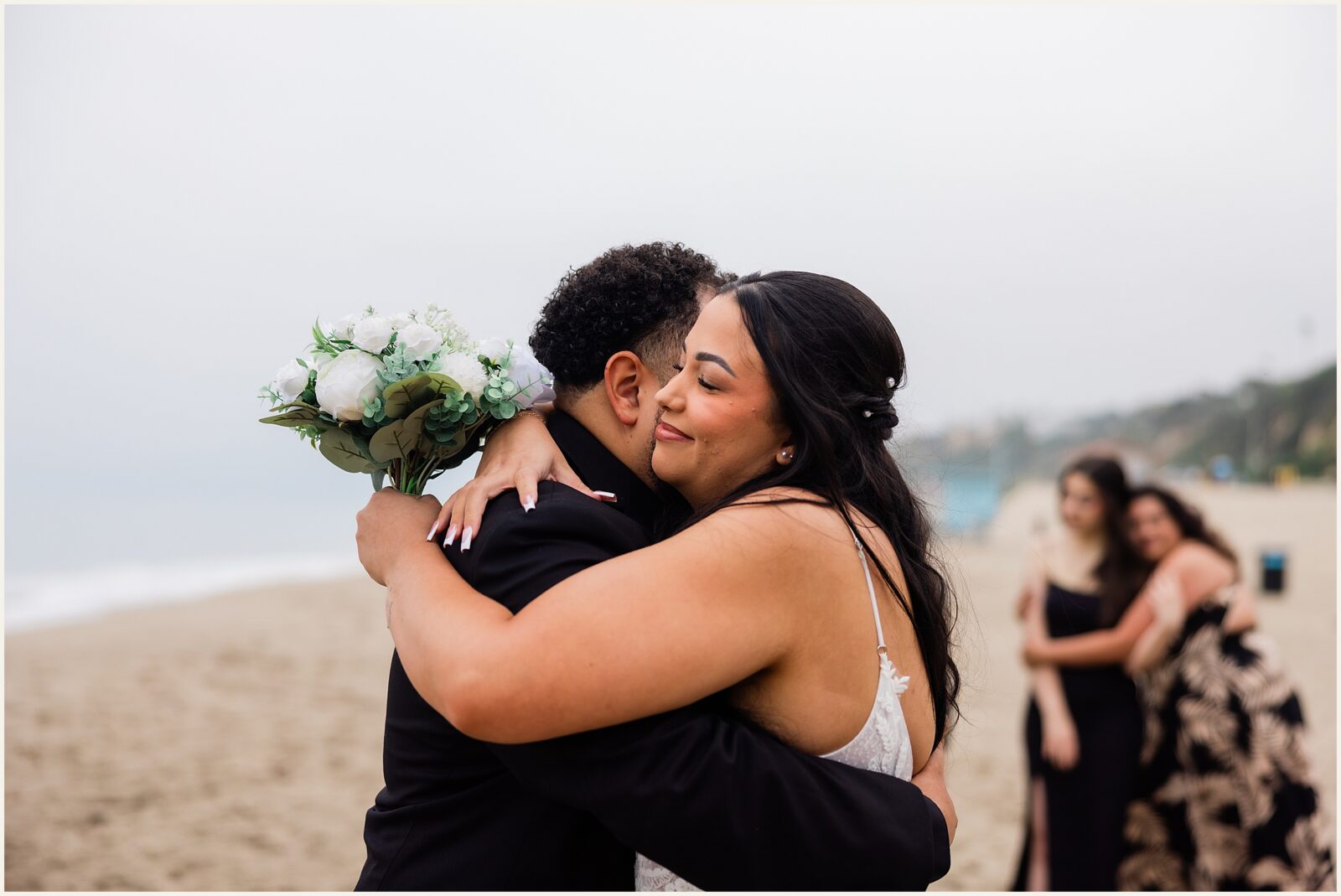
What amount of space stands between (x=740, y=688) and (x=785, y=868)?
1.10 feet

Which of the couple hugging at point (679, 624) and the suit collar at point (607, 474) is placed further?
the suit collar at point (607, 474)

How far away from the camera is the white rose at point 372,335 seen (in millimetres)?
2385

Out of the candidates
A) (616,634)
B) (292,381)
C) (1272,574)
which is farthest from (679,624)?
(1272,574)

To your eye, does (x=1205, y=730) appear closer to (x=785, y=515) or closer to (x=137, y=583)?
(x=785, y=515)

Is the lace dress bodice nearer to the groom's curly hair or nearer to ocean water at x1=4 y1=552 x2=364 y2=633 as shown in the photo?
the groom's curly hair

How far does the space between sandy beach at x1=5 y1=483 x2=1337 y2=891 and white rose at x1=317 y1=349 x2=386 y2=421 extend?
134 centimetres

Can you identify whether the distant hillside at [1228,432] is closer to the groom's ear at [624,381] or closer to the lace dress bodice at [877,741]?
the groom's ear at [624,381]

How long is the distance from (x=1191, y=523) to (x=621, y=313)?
6106mm

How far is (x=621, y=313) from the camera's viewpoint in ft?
8.91

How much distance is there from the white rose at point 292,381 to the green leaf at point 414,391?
20 cm

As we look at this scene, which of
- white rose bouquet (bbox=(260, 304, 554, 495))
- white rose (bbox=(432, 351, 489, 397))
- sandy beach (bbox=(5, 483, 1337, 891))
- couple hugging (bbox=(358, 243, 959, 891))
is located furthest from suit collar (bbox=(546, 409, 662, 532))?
sandy beach (bbox=(5, 483, 1337, 891))

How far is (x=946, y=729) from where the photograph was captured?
2.84 metres

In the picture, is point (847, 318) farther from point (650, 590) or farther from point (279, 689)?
point (279, 689)

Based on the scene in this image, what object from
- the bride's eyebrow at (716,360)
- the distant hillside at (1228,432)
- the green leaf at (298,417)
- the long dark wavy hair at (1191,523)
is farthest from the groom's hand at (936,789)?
the distant hillside at (1228,432)
